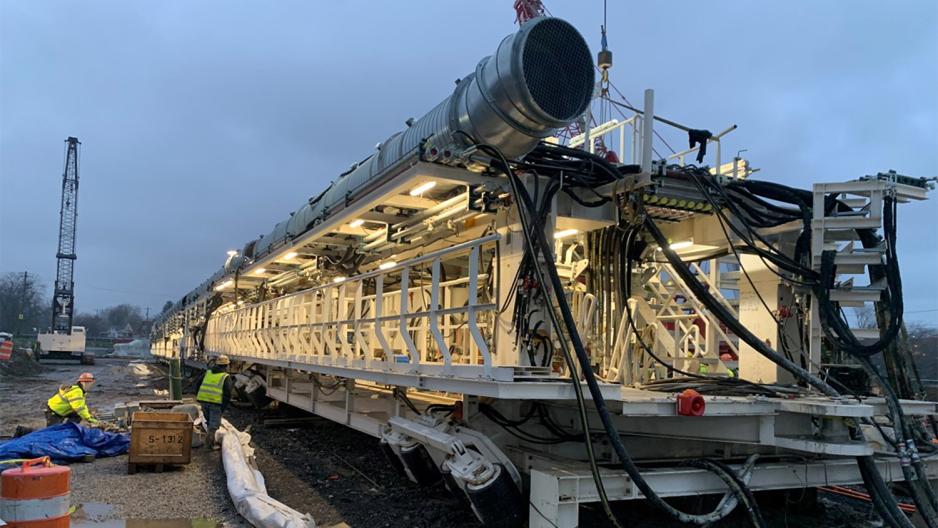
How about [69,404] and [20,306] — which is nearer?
[69,404]

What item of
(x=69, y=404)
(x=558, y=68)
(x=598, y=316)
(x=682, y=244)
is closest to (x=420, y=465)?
(x=598, y=316)

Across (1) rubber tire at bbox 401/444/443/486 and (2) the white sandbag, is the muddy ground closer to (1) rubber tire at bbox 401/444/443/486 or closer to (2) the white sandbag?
(2) the white sandbag

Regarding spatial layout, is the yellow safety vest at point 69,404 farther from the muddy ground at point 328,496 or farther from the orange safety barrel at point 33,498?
the orange safety barrel at point 33,498

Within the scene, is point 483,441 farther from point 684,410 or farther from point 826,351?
point 826,351

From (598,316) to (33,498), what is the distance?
528cm

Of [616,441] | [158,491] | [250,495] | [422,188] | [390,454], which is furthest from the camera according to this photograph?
[158,491]

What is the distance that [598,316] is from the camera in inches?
280

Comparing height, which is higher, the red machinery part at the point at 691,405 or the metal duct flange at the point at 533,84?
the metal duct flange at the point at 533,84

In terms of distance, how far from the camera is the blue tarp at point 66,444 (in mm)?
9000

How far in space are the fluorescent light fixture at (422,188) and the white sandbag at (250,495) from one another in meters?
3.12

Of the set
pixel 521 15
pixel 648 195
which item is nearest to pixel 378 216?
pixel 648 195

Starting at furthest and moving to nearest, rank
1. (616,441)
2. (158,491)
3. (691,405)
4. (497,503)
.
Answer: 1. (158,491)
2. (497,503)
3. (691,405)
4. (616,441)

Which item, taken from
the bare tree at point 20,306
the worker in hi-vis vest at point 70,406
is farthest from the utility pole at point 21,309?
the worker in hi-vis vest at point 70,406

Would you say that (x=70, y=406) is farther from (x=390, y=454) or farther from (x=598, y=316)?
(x=598, y=316)
